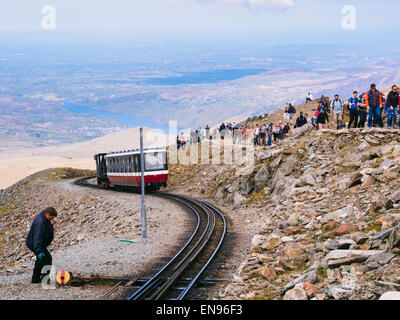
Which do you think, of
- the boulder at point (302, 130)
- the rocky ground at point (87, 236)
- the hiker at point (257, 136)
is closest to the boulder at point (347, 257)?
the rocky ground at point (87, 236)

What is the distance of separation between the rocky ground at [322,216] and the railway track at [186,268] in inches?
53.7

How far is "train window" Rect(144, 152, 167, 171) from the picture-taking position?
41000 millimetres

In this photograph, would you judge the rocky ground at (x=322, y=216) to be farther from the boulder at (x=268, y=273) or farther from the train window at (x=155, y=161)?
the train window at (x=155, y=161)

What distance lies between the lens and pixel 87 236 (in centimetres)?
2959

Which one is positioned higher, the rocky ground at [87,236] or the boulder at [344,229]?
the boulder at [344,229]

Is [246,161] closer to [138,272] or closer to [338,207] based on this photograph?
[338,207]

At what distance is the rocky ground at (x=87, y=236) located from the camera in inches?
628

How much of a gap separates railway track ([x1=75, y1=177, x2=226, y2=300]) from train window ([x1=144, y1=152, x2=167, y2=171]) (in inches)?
557

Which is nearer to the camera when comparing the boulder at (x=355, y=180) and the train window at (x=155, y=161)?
the boulder at (x=355, y=180)

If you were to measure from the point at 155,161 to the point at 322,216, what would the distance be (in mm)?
24361

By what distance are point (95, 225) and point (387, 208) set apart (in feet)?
71.0

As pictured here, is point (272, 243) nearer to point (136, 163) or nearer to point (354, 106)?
point (354, 106)

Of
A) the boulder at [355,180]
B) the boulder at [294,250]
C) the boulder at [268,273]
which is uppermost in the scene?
the boulder at [355,180]

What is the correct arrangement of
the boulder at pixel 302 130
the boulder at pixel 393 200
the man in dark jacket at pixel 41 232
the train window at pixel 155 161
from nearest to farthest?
the man in dark jacket at pixel 41 232, the boulder at pixel 393 200, the boulder at pixel 302 130, the train window at pixel 155 161
